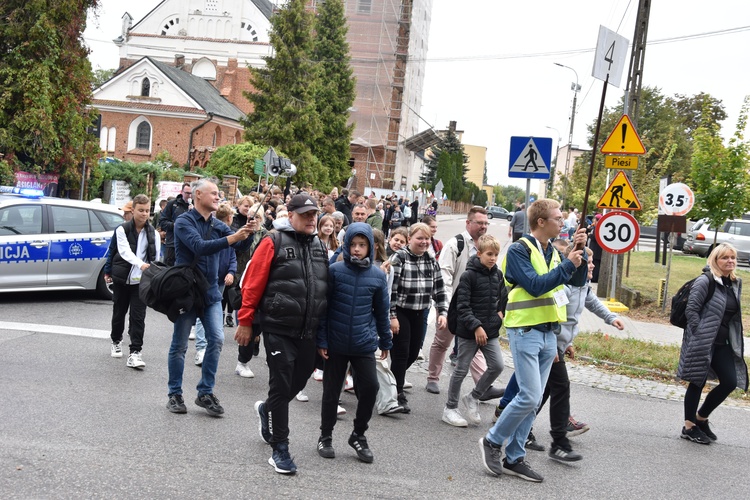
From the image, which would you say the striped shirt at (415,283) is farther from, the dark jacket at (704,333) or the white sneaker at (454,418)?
the dark jacket at (704,333)

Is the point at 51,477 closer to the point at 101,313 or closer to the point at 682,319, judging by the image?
the point at 682,319

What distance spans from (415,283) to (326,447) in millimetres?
2034

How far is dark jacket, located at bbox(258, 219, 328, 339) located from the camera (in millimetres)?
5422

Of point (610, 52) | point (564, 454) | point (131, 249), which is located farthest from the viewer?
point (610, 52)

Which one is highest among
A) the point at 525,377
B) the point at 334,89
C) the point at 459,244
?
the point at 334,89

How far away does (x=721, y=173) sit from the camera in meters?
20.4

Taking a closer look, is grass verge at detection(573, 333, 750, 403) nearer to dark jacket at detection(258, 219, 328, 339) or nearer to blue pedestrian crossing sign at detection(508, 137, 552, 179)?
blue pedestrian crossing sign at detection(508, 137, 552, 179)

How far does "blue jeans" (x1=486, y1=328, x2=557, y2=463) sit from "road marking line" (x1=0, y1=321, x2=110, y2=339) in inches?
227

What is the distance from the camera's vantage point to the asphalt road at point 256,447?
16.8 feet

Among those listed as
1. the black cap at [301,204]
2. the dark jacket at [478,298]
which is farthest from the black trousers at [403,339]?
the black cap at [301,204]

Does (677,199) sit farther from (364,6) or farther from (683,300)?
(364,6)

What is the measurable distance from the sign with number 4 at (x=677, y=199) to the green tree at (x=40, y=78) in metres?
14.6

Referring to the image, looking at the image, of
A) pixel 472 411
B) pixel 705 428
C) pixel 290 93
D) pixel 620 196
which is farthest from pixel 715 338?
pixel 290 93

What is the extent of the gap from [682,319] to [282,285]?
12.8ft
